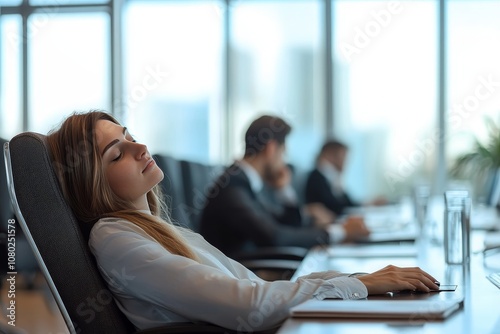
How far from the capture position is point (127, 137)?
1.93m

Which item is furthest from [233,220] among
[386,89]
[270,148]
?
[386,89]

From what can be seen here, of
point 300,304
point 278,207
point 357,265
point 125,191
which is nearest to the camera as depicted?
point 300,304

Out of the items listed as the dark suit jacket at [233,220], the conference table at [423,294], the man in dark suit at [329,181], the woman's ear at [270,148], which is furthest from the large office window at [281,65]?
the conference table at [423,294]

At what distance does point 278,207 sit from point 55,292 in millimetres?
4464

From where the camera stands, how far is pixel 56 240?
1.66m

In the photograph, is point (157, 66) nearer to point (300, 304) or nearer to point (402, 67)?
point (402, 67)

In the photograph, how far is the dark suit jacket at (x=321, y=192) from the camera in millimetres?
6789

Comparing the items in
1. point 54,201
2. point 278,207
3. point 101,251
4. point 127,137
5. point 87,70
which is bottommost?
point 278,207

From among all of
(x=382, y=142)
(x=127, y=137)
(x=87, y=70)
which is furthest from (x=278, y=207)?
(x=127, y=137)

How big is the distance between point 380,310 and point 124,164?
2.40 ft

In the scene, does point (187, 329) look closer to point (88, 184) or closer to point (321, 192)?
point (88, 184)

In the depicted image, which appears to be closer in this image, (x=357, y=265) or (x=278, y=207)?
(x=357, y=265)

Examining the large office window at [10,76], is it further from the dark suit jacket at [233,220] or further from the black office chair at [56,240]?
the black office chair at [56,240]

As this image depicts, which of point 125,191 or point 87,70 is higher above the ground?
point 87,70
